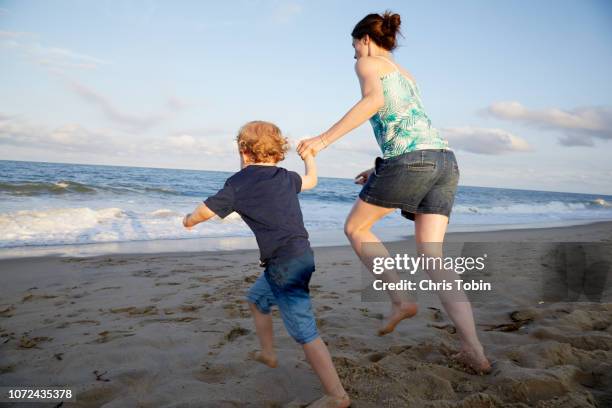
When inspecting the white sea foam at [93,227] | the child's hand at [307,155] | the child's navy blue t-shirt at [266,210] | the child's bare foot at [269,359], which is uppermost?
the child's hand at [307,155]

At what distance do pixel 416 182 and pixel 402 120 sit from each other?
0.34m

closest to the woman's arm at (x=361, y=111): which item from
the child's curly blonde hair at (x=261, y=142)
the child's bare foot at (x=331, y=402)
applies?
the child's curly blonde hair at (x=261, y=142)

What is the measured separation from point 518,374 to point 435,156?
121cm

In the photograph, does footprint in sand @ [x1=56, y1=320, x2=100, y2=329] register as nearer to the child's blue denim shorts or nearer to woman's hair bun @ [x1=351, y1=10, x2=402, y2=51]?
the child's blue denim shorts

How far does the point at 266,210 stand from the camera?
2078 millimetres

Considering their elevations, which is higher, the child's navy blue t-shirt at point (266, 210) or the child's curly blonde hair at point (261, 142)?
the child's curly blonde hair at point (261, 142)

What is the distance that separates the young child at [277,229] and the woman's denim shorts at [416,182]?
476 mm

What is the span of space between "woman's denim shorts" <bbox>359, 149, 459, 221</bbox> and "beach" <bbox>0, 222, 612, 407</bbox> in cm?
91

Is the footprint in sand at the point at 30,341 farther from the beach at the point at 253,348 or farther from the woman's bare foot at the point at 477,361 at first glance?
the woman's bare foot at the point at 477,361

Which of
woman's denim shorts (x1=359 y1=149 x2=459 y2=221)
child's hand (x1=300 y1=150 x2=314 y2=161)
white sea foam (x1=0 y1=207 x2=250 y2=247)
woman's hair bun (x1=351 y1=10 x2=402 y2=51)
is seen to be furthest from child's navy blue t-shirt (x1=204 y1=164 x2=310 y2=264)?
white sea foam (x1=0 y1=207 x2=250 y2=247)

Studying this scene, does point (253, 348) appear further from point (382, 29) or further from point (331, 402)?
point (382, 29)

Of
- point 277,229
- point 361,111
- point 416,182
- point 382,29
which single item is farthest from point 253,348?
point 382,29

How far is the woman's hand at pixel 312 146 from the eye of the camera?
2250 millimetres

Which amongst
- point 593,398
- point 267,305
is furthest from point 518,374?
point 267,305
